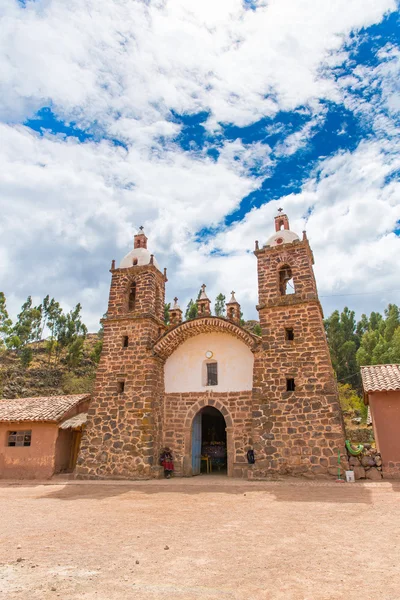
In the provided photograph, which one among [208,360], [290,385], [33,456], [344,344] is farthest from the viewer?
[344,344]

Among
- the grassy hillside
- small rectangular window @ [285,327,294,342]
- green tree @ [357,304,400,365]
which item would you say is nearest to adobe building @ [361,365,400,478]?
small rectangular window @ [285,327,294,342]

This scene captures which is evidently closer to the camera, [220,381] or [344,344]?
[220,381]

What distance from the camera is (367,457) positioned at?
1266cm

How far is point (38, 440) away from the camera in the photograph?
15953 millimetres

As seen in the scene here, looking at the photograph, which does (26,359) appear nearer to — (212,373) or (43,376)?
(43,376)

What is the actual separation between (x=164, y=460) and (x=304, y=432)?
5.47 meters

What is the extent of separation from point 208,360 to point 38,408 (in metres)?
7.58

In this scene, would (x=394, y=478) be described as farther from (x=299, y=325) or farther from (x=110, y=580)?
(x=110, y=580)

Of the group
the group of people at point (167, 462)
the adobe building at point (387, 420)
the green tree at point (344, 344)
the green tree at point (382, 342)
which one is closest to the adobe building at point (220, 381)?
the group of people at point (167, 462)

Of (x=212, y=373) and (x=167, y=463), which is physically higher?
(x=212, y=373)

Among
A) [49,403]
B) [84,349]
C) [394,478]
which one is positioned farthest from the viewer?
[84,349]

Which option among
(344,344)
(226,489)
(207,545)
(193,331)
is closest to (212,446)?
(193,331)

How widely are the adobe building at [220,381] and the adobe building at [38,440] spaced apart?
1328 millimetres

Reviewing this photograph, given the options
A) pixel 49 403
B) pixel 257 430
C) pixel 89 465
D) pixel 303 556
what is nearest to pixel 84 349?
pixel 49 403
